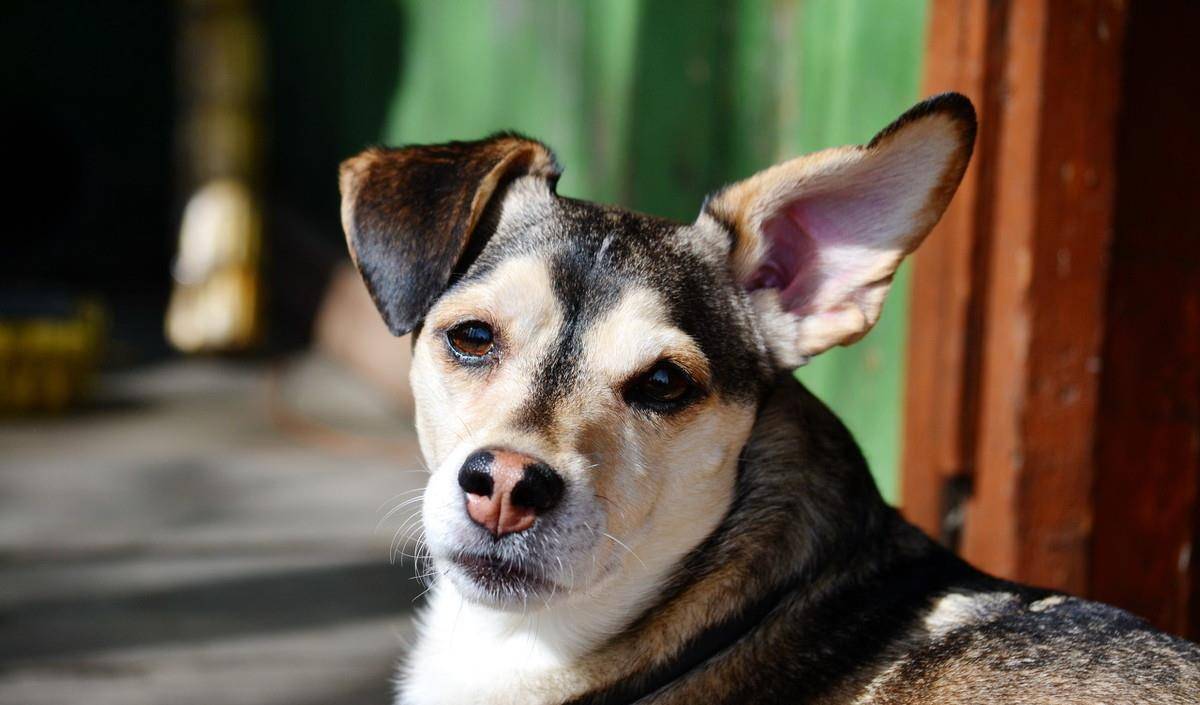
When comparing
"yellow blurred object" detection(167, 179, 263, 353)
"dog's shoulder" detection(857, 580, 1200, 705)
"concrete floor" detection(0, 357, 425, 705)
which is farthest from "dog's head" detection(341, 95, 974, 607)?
"yellow blurred object" detection(167, 179, 263, 353)

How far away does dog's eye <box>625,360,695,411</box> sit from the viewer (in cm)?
253

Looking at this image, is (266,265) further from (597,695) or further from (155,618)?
(597,695)

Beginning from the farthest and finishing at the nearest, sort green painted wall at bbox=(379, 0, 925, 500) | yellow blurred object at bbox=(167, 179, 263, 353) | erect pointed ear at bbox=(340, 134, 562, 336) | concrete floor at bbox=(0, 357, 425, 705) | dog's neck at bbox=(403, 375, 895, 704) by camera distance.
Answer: yellow blurred object at bbox=(167, 179, 263, 353) < green painted wall at bbox=(379, 0, 925, 500) < concrete floor at bbox=(0, 357, 425, 705) < erect pointed ear at bbox=(340, 134, 562, 336) < dog's neck at bbox=(403, 375, 895, 704)

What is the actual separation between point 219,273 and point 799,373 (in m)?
5.31

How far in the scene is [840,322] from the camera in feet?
8.87

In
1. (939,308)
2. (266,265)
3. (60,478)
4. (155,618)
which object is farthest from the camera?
(266,265)

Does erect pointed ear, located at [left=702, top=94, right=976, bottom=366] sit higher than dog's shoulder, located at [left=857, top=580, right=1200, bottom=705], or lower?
higher

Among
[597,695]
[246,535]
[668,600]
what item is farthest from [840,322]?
[246,535]

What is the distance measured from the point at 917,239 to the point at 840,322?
24 cm

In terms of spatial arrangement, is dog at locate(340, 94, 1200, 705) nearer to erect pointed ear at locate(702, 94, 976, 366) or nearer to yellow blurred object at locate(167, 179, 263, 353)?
erect pointed ear at locate(702, 94, 976, 366)

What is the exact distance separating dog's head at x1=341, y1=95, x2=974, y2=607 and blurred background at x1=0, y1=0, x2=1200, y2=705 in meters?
0.86

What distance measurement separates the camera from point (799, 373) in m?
4.49

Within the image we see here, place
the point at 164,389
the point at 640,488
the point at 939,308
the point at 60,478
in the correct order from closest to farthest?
the point at 640,488 → the point at 939,308 → the point at 60,478 → the point at 164,389

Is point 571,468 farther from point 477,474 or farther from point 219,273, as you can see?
point 219,273
